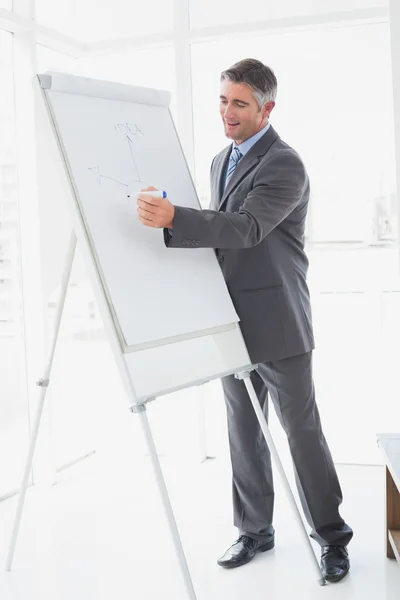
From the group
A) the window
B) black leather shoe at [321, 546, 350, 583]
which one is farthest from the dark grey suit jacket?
the window

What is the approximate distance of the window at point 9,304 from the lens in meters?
3.09

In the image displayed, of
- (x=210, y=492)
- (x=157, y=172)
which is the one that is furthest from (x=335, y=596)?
(x=157, y=172)

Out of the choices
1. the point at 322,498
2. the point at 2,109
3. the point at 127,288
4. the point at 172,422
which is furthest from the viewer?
the point at 172,422

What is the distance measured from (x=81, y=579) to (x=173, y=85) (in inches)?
85.7

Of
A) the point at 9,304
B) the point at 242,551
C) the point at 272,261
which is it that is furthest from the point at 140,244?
the point at 9,304

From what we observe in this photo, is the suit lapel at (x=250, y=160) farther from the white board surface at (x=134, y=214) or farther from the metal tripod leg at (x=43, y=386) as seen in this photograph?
the metal tripod leg at (x=43, y=386)

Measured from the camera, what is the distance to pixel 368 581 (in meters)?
2.31

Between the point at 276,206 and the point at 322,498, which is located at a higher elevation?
the point at 276,206

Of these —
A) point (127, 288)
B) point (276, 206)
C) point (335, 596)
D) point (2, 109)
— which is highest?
point (2, 109)

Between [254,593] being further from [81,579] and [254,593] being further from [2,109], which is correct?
[2,109]

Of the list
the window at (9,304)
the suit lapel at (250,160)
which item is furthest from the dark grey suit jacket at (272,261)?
the window at (9,304)

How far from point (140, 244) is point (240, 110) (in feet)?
1.82

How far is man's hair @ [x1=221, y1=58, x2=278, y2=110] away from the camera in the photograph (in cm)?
226

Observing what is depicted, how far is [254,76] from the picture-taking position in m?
2.26
